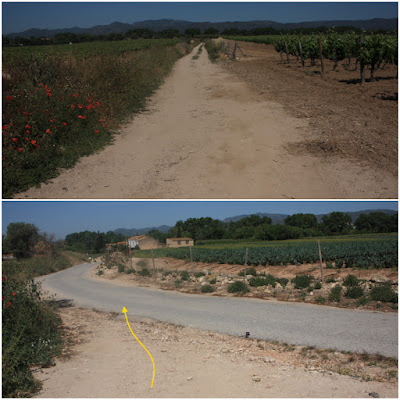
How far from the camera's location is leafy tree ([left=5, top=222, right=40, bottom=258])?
31.7 meters

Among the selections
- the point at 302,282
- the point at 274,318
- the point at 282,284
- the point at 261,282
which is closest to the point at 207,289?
the point at 261,282

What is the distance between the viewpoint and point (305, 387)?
16.6 feet

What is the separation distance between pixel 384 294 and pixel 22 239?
29.8 m

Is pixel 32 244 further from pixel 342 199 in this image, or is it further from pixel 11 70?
pixel 342 199

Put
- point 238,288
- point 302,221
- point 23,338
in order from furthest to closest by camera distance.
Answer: point 302,221, point 238,288, point 23,338

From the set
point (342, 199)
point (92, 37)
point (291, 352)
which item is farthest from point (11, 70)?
point (92, 37)

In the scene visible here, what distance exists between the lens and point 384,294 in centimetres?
931

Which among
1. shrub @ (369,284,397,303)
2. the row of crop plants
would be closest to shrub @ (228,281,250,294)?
the row of crop plants

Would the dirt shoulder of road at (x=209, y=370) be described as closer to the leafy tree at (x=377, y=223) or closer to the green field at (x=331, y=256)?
the green field at (x=331, y=256)

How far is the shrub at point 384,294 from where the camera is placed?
30.1 feet

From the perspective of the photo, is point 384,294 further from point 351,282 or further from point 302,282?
point 302,282

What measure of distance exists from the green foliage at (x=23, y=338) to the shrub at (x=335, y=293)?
6561 millimetres

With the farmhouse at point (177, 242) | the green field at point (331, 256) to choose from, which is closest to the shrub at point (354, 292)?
the green field at point (331, 256)

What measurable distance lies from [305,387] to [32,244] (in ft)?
105
